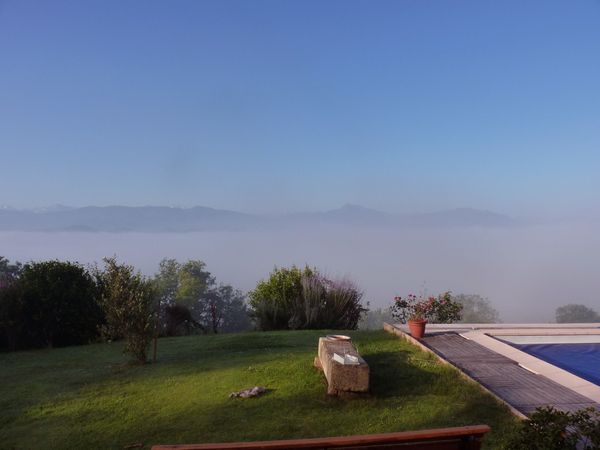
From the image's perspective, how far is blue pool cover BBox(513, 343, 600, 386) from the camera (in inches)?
248

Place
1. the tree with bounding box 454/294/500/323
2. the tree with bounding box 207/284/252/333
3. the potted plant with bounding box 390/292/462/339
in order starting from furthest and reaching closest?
the tree with bounding box 454/294/500/323 → the tree with bounding box 207/284/252/333 → the potted plant with bounding box 390/292/462/339

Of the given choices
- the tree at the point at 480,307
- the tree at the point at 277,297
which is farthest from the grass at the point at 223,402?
the tree at the point at 480,307

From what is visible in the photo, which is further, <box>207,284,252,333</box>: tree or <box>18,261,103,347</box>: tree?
<box>207,284,252,333</box>: tree

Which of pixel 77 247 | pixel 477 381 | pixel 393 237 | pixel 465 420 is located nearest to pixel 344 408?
pixel 465 420

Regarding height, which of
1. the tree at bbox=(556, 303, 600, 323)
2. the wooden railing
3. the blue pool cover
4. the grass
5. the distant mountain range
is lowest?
the tree at bbox=(556, 303, 600, 323)

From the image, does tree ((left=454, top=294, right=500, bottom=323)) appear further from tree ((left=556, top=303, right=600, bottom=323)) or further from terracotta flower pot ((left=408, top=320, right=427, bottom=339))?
terracotta flower pot ((left=408, top=320, right=427, bottom=339))

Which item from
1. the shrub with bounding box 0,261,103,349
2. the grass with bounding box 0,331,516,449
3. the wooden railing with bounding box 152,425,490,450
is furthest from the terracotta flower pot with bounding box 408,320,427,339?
the shrub with bounding box 0,261,103,349

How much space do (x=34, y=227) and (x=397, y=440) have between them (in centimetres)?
17190

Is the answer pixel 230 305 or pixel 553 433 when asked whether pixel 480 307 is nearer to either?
A: pixel 230 305

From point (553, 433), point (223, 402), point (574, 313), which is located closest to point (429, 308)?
point (223, 402)

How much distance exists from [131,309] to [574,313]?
56821 mm

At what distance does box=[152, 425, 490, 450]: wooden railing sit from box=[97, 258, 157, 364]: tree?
16.7ft

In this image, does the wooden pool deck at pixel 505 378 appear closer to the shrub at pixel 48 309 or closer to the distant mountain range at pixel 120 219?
the shrub at pixel 48 309

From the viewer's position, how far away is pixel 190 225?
17850 cm
